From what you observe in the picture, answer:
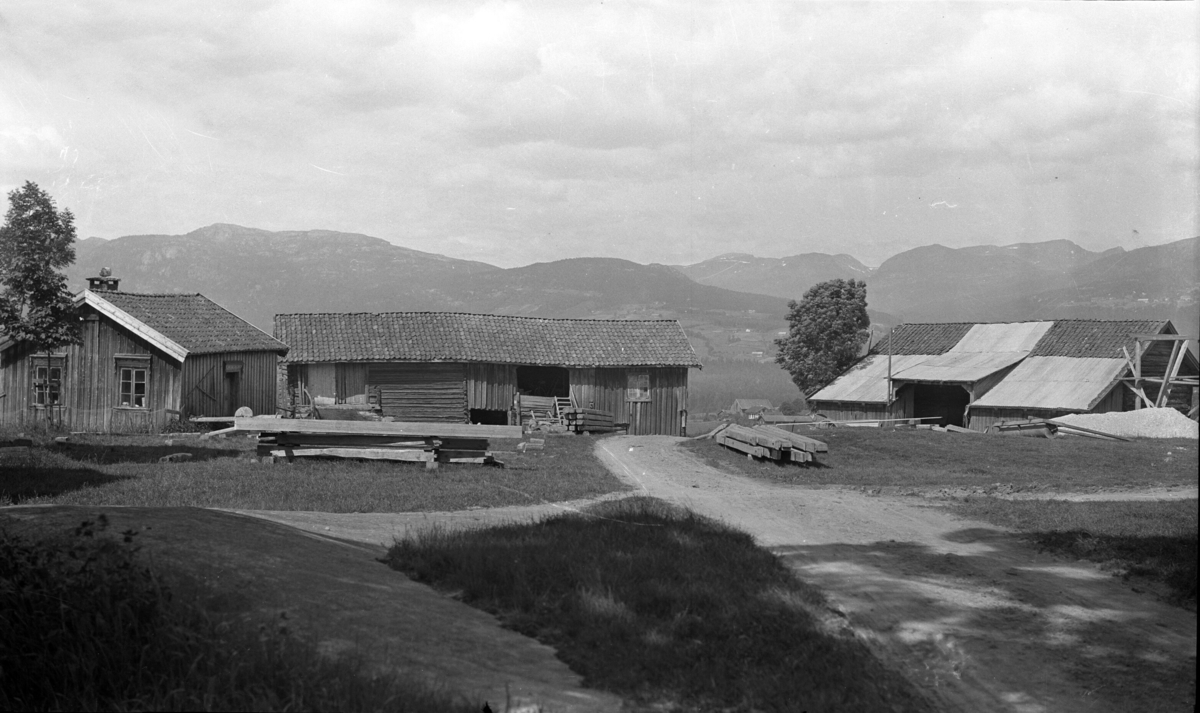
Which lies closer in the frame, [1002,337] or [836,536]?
[836,536]

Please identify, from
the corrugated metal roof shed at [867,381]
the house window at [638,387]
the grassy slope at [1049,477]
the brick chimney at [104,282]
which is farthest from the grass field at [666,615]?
the corrugated metal roof shed at [867,381]

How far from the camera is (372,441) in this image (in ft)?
67.1

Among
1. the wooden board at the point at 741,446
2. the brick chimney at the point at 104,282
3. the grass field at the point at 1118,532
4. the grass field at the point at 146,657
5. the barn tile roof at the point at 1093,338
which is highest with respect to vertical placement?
the brick chimney at the point at 104,282

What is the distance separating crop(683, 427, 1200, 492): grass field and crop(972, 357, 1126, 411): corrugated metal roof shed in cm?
769

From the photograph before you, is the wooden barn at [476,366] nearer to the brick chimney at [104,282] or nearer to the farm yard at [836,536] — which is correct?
the brick chimney at [104,282]

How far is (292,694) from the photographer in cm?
527

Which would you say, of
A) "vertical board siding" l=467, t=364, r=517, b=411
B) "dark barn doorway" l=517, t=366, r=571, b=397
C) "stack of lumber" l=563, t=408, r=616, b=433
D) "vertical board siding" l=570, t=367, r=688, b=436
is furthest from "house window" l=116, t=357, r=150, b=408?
"vertical board siding" l=570, t=367, r=688, b=436

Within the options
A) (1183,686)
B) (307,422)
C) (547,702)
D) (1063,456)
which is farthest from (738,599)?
(1063,456)

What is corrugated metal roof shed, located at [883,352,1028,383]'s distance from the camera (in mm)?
42219

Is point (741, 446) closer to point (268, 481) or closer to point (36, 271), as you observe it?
point (268, 481)

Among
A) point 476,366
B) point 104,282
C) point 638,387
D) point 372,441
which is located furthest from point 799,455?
point 104,282

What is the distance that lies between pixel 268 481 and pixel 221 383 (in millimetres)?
18306

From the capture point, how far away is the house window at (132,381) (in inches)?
1236

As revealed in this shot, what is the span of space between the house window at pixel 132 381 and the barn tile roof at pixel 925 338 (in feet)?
113
